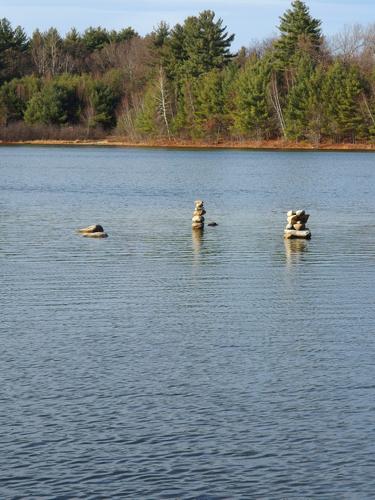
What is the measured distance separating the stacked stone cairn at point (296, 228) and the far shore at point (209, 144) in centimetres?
9055

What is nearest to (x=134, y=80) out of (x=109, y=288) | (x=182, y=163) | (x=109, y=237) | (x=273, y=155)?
(x=273, y=155)

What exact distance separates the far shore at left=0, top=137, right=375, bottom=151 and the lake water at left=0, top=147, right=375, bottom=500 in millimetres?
90255

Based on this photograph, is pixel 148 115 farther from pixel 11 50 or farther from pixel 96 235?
pixel 96 235

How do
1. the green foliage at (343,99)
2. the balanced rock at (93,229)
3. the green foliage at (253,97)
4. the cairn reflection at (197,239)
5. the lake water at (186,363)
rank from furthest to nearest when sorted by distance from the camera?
the green foliage at (253,97) → the green foliage at (343,99) → the balanced rock at (93,229) → the cairn reflection at (197,239) → the lake water at (186,363)

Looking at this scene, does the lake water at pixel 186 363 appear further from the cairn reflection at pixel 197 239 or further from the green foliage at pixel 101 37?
the green foliage at pixel 101 37

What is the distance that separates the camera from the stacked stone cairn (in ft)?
122

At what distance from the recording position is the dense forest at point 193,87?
416 ft

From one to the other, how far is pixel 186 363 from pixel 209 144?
126965 mm

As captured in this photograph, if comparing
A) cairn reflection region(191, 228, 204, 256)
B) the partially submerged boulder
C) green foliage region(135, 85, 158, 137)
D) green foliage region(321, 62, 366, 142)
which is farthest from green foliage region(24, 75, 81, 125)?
the partially submerged boulder

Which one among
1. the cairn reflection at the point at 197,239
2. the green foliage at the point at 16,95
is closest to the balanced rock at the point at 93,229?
the cairn reflection at the point at 197,239

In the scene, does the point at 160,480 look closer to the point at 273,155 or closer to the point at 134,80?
the point at 273,155

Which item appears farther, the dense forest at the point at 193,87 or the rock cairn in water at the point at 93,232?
the dense forest at the point at 193,87

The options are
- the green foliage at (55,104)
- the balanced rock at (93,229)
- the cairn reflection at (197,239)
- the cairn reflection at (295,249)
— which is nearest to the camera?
the cairn reflection at (295,249)

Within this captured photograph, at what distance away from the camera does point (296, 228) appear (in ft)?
123
